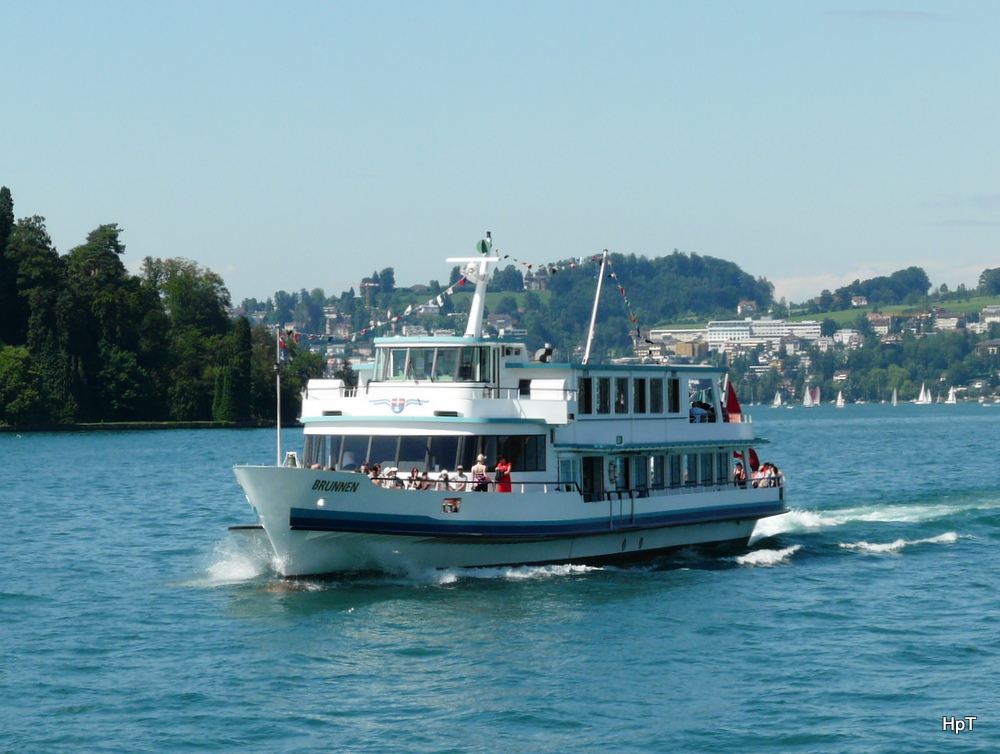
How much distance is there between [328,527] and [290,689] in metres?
6.53

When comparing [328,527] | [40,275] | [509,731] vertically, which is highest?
[40,275]

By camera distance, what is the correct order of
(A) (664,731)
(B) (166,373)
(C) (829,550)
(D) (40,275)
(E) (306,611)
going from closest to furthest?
(A) (664,731) < (E) (306,611) < (C) (829,550) < (D) (40,275) < (B) (166,373)

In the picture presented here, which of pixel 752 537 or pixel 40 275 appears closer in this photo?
pixel 752 537

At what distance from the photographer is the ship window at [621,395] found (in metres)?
36.6

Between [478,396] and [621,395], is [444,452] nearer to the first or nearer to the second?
[478,396]

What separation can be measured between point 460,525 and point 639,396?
7.86m

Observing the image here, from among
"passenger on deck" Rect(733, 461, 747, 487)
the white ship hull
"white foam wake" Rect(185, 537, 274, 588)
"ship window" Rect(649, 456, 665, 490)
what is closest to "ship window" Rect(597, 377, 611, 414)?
"ship window" Rect(649, 456, 665, 490)

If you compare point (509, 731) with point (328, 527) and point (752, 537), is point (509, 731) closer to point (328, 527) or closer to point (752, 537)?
point (328, 527)

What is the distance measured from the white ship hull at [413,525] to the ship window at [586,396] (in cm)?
229

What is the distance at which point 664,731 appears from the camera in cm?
2214

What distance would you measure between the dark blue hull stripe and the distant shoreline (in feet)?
311

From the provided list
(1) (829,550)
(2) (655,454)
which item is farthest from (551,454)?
(1) (829,550)

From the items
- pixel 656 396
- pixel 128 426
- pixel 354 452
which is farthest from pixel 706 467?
pixel 128 426

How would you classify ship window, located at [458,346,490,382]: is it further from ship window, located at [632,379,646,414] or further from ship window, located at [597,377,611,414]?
ship window, located at [632,379,646,414]
